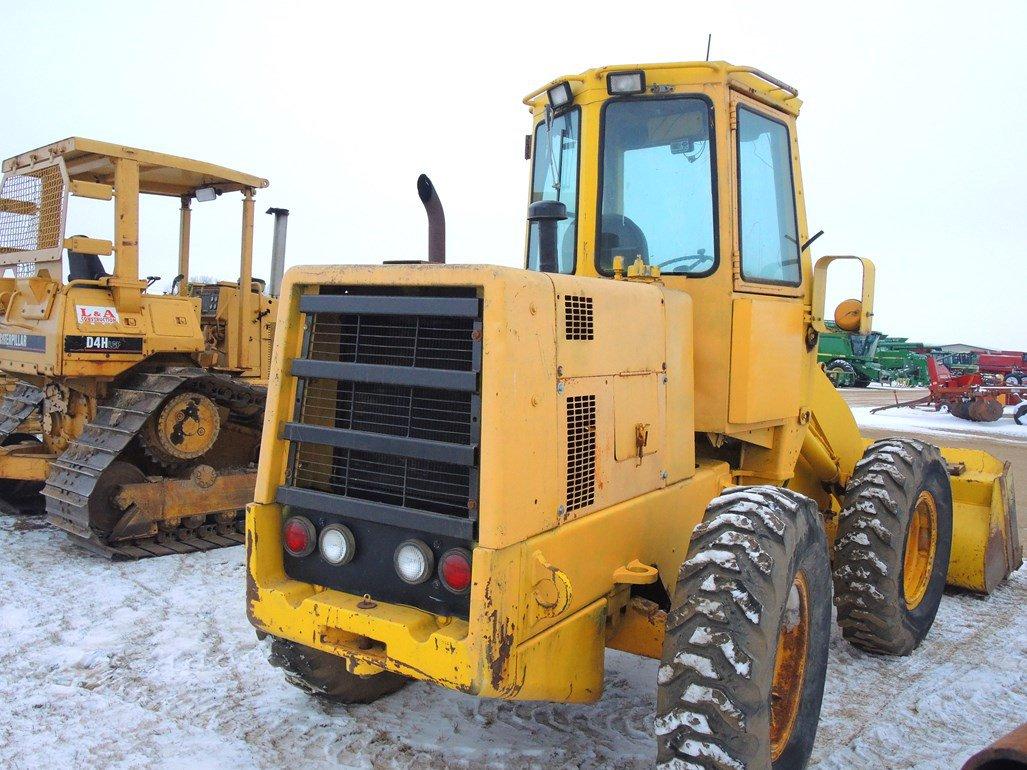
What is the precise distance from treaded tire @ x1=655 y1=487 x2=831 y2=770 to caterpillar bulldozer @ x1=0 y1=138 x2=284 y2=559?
510cm

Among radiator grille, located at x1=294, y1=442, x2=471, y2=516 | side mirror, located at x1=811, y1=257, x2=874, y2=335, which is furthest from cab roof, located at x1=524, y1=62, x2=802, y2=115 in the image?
radiator grille, located at x1=294, y1=442, x2=471, y2=516

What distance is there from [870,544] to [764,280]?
1.57 meters

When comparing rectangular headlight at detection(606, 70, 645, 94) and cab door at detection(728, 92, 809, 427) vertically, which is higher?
rectangular headlight at detection(606, 70, 645, 94)

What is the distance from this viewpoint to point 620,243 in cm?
408

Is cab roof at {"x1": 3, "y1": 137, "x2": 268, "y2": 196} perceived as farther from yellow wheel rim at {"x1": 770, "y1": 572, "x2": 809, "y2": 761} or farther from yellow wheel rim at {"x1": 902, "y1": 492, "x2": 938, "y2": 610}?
yellow wheel rim at {"x1": 902, "y1": 492, "x2": 938, "y2": 610}

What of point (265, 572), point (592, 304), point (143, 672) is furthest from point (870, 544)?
point (143, 672)

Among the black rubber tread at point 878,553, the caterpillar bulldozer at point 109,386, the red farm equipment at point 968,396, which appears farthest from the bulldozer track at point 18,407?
the red farm equipment at point 968,396

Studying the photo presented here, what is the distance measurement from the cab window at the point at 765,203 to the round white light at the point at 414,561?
6.97 feet

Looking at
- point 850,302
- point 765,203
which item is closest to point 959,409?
point 850,302

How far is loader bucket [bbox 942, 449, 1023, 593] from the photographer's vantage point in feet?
18.9

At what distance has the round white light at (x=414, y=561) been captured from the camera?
2.89m

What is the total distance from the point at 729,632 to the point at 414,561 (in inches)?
43.4

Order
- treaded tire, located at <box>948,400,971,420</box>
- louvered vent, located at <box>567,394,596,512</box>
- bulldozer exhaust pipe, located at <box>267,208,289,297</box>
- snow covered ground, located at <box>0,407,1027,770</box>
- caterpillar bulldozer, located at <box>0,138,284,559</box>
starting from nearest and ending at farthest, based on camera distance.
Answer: louvered vent, located at <box>567,394,596,512</box>, snow covered ground, located at <box>0,407,1027,770</box>, caterpillar bulldozer, located at <box>0,138,284,559</box>, bulldozer exhaust pipe, located at <box>267,208,289,297</box>, treaded tire, located at <box>948,400,971,420</box>

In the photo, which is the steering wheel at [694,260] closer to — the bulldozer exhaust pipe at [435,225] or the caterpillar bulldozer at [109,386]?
the bulldozer exhaust pipe at [435,225]
